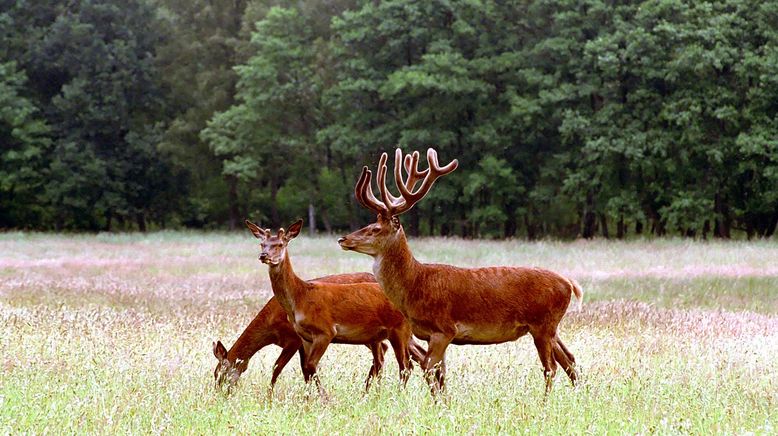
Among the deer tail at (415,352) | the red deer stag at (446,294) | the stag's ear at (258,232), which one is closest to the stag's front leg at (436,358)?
the red deer stag at (446,294)

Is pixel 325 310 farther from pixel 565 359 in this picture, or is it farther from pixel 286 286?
pixel 565 359

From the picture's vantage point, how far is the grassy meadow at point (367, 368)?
647 cm

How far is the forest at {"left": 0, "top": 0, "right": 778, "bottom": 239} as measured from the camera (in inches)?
1425

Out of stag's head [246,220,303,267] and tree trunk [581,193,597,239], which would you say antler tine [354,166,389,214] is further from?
tree trunk [581,193,597,239]

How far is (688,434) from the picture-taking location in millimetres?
6059

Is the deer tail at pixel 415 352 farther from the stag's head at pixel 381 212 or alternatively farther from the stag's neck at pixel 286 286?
the stag's head at pixel 381 212

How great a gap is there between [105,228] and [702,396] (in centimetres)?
5032

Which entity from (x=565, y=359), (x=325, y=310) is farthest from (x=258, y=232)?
(x=565, y=359)

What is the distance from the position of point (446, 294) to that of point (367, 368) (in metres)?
2.05

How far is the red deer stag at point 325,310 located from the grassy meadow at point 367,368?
1.09 feet

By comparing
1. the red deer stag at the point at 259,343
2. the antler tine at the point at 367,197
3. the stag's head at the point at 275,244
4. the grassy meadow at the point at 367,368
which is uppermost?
the antler tine at the point at 367,197

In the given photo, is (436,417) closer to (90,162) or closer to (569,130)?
(569,130)

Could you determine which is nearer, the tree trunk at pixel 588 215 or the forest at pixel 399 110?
the forest at pixel 399 110

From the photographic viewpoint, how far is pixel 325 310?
310 inches
